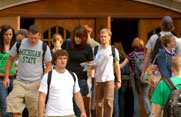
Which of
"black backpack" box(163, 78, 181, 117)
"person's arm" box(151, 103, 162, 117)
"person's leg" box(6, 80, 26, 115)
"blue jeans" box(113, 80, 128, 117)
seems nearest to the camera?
"black backpack" box(163, 78, 181, 117)

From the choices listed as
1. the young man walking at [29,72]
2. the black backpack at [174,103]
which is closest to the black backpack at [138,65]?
the young man walking at [29,72]

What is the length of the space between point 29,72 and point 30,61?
0.61 feet

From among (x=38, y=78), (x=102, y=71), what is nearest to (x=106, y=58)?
(x=102, y=71)

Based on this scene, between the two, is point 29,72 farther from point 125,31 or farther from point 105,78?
point 125,31

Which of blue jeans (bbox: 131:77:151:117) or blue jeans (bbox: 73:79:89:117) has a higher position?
blue jeans (bbox: 73:79:89:117)

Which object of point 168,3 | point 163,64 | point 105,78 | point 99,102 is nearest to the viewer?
point 163,64

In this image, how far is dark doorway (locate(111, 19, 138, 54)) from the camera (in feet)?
46.9

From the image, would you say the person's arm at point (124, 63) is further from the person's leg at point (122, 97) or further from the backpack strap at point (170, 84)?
the backpack strap at point (170, 84)

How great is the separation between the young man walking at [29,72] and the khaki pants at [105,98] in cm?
147

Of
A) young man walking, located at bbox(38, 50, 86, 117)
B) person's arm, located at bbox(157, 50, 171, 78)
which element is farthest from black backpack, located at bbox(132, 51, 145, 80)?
young man walking, located at bbox(38, 50, 86, 117)

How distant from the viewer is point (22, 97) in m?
7.29

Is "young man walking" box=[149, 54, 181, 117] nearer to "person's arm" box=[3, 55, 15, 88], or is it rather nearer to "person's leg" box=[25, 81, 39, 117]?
"person's leg" box=[25, 81, 39, 117]

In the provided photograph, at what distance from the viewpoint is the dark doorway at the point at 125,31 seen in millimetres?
14281

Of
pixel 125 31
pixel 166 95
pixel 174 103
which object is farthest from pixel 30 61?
pixel 125 31
